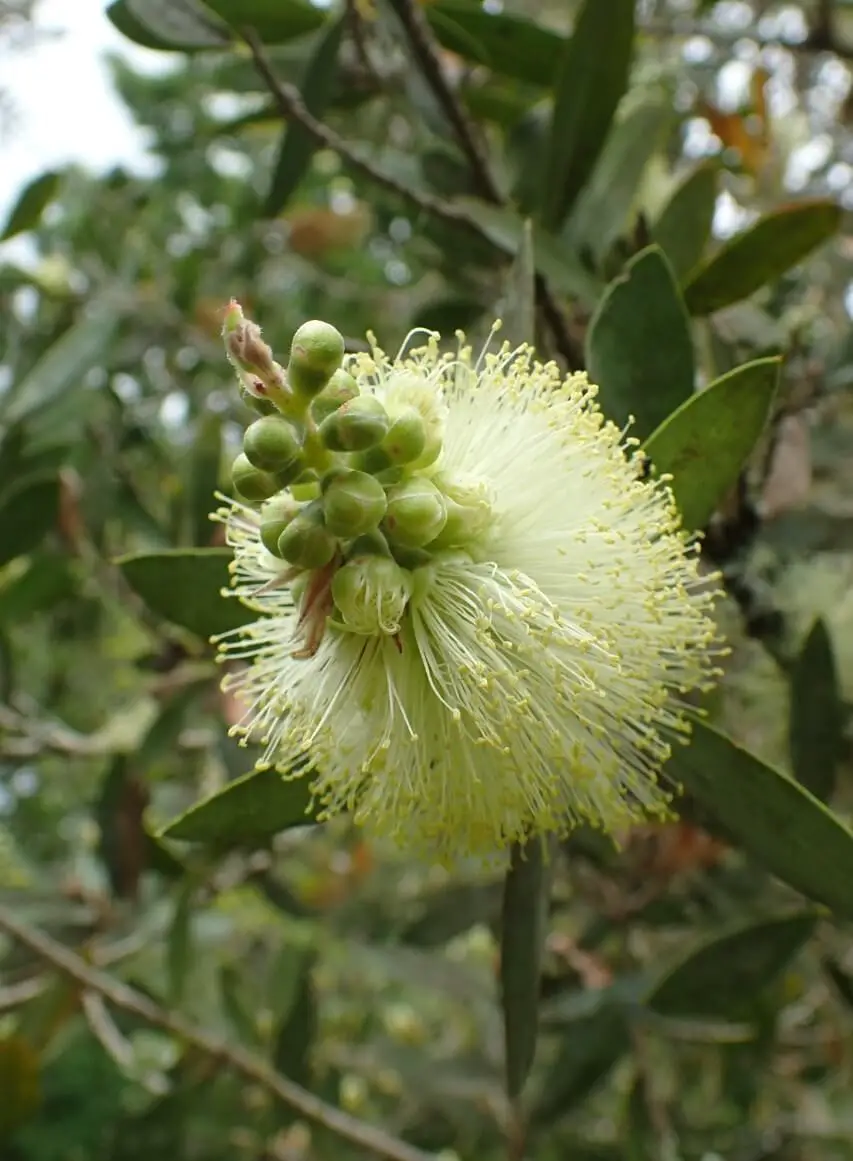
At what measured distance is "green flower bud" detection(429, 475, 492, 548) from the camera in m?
0.75

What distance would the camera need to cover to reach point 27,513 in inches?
49.3

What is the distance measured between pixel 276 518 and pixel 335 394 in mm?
89

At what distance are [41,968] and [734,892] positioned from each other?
1.05m

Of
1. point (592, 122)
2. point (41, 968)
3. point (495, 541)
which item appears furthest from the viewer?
point (41, 968)

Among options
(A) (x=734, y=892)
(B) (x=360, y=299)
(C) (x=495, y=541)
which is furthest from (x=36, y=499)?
(B) (x=360, y=299)

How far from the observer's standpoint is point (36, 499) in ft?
4.08

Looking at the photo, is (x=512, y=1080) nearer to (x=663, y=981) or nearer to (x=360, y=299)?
(x=663, y=981)

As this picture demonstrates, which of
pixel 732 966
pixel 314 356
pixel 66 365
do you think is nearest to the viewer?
pixel 314 356

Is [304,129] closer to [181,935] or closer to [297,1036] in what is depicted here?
[181,935]

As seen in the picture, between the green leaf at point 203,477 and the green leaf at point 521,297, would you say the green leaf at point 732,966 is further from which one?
the green leaf at point 203,477

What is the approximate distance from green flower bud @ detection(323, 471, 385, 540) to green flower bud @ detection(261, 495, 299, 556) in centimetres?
3

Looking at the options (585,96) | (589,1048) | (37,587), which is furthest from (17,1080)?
(585,96)

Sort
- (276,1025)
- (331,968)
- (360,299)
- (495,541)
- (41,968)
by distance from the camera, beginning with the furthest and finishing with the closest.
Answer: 1. (331,968)
2. (360,299)
3. (41,968)
4. (276,1025)
5. (495,541)

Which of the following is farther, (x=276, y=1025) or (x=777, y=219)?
(x=276, y=1025)
